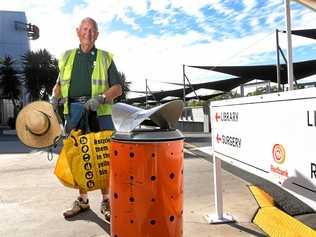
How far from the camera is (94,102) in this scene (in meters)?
5.02

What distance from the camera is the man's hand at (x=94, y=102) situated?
502cm

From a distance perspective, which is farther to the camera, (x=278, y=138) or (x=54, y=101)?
(x=54, y=101)

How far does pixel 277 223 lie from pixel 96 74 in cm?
226

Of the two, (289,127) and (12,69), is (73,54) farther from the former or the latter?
(12,69)

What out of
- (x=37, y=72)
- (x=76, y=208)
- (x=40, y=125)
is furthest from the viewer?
(x=37, y=72)

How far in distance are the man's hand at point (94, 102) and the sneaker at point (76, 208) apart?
105cm

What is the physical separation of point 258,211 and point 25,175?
14.9 ft

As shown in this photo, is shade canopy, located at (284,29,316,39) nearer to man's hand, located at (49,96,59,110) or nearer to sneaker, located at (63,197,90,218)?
man's hand, located at (49,96,59,110)

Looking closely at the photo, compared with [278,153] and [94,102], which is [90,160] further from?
[278,153]

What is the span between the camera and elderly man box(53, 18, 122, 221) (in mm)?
5230

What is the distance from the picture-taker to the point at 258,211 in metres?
5.27

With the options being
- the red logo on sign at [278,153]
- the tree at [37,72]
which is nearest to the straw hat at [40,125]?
the red logo on sign at [278,153]

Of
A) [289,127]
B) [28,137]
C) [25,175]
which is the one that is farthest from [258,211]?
[25,175]

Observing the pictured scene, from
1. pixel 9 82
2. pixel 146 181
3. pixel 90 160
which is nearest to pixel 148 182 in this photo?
pixel 146 181
